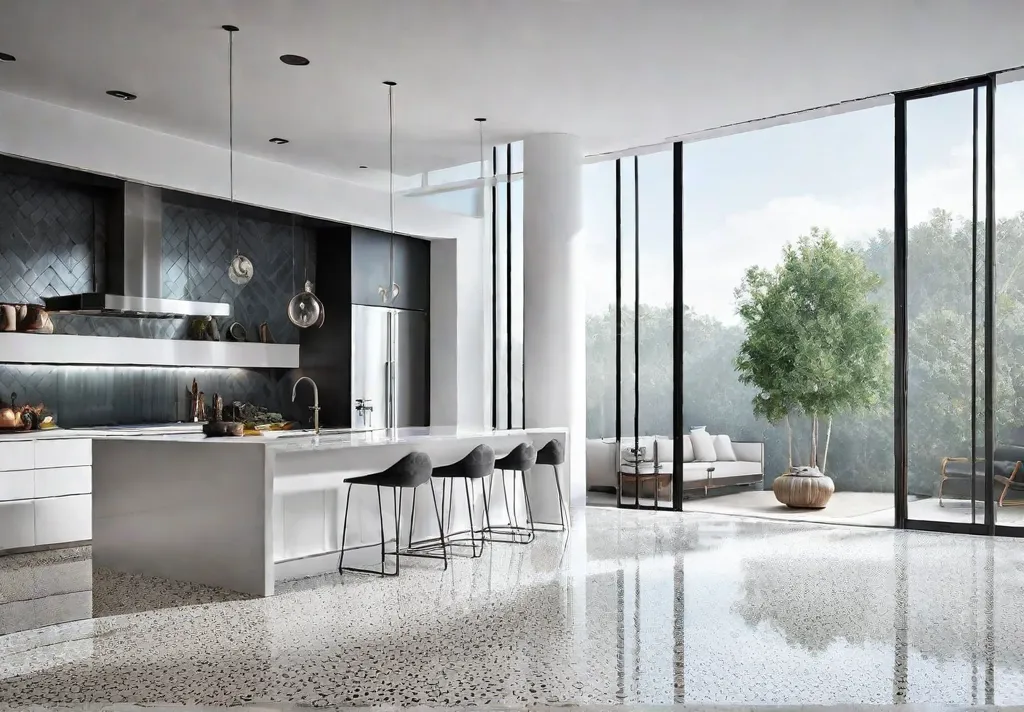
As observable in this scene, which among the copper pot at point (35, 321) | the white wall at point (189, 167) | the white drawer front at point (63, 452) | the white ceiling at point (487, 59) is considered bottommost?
the white drawer front at point (63, 452)

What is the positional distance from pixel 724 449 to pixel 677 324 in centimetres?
261

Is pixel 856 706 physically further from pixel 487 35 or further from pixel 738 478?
pixel 738 478

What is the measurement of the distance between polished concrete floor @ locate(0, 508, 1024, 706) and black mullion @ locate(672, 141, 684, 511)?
229 centimetres

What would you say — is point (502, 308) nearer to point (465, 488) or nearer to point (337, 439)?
point (465, 488)

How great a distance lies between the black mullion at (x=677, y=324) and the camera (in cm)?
848

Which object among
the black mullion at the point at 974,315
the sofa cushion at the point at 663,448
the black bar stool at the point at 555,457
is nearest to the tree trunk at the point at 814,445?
the sofa cushion at the point at 663,448

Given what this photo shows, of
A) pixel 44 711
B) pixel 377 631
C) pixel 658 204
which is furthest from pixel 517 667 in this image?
pixel 658 204

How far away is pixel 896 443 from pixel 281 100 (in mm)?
5682

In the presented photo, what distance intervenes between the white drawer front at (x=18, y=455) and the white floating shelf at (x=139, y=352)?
0.86 m

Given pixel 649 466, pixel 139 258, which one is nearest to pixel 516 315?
pixel 649 466

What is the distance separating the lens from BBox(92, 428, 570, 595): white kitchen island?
5.08 m

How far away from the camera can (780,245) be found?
35.6 ft

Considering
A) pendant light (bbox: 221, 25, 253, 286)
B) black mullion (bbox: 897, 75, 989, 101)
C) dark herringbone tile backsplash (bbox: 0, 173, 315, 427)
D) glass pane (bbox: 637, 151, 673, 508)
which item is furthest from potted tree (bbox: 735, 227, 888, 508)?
pendant light (bbox: 221, 25, 253, 286)

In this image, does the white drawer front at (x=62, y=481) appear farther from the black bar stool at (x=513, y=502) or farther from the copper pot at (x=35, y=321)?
the black bar stool at (x=513, y=502)
